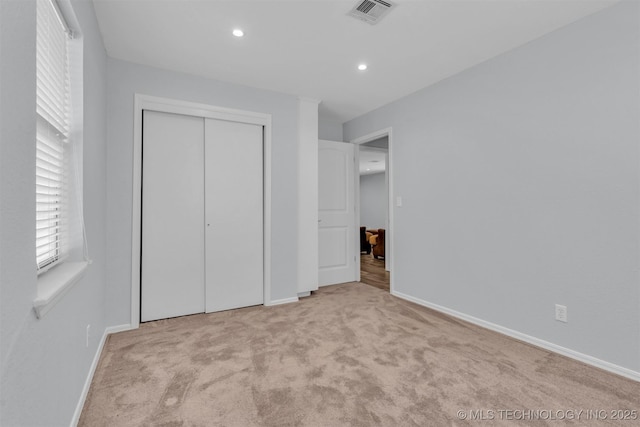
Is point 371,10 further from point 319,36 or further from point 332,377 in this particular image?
point 332,377

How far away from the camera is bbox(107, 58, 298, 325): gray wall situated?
269 centimetres

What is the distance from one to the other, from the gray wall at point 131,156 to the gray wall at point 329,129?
3.35 ft

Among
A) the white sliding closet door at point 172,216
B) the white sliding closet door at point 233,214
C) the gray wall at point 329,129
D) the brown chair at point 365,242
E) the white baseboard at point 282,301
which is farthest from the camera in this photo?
the brown chair at point 365,242

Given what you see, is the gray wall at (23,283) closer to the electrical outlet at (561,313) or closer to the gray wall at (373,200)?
the electrical outlet at (561,313)

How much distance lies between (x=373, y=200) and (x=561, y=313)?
8.32 metres

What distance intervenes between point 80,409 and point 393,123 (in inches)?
150

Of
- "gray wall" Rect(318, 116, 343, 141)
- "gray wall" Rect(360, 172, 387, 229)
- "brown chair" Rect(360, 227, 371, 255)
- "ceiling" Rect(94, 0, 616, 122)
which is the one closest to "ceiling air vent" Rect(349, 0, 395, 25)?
"ceiling" Rect(94, 0, 616, 122)

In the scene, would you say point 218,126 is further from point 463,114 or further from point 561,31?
point 561,31

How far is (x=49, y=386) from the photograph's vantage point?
44.7 inches

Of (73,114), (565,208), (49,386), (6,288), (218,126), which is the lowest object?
(49,386)

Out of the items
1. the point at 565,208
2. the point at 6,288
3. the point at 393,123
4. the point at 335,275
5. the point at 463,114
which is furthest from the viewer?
the point at 335,275

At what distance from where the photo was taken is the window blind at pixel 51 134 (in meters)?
1.27

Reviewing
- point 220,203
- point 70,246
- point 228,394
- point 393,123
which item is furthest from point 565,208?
point 70,246

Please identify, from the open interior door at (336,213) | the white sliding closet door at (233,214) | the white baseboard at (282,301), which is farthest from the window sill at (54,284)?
the open interior door at (336,213)
